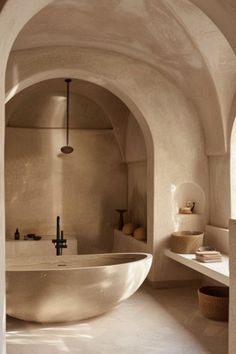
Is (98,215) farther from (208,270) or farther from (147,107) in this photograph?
(208,270)

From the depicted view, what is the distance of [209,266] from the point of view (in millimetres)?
4375

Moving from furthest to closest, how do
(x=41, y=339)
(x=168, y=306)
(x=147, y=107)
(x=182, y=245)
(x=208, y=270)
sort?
1. (x=147, y=107)
2. (x=182, y=245)
3. (x=168, y=306)
4. (x=208, y=270)
5. (x=41, y=339)

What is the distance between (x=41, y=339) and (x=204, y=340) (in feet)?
4.91

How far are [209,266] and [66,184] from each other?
13.9ft

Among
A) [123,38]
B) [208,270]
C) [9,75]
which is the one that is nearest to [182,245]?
[208,270]

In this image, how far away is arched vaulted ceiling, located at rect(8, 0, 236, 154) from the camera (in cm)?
402

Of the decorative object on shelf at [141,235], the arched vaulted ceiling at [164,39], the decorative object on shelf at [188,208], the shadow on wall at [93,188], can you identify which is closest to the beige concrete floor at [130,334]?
the decorative object on shelf at [188,208]

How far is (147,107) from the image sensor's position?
18.1 feet

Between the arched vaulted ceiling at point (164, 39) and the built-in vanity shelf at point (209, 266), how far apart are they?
1474mm

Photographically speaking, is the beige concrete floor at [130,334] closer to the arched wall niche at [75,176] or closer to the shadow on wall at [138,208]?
the shadow on wall at [138,208]

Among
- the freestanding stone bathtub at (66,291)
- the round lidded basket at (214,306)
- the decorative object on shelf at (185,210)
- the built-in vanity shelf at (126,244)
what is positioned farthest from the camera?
the built-in vanity shelf at (126,244)

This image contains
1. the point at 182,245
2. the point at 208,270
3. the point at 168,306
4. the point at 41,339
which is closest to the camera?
the point at 41,339

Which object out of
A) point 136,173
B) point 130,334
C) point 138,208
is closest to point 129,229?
point 138,208

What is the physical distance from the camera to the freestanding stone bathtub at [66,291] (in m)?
3.73
